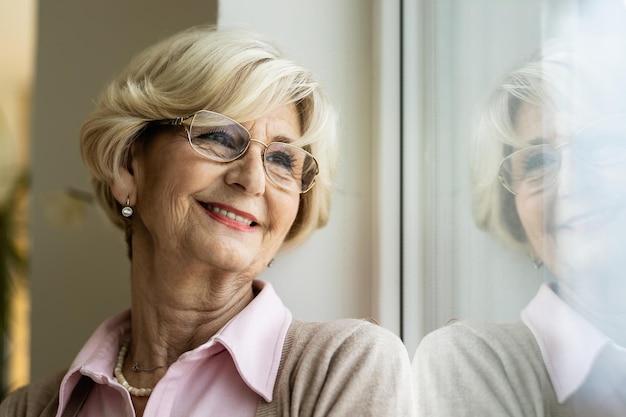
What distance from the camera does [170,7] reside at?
1985mm

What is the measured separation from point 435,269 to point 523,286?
325mm

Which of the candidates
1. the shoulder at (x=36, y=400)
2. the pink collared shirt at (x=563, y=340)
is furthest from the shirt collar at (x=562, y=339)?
the shoulder at (x=36, y=400)

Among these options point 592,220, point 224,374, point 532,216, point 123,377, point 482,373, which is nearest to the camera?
point 592,220

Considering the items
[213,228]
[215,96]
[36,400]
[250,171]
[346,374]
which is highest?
[215,96]

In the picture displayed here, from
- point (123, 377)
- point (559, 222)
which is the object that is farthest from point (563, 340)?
point (123, 377)

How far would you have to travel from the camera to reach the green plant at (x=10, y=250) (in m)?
3.93

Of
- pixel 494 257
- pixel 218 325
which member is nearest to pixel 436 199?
pixel 494 257

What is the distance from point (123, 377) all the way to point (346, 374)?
49cm

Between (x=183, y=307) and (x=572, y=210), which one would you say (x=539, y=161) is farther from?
(x=183, y=307)

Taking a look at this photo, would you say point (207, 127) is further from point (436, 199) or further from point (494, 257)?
point (494, 257)

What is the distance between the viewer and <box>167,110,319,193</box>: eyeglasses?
4.44 feet

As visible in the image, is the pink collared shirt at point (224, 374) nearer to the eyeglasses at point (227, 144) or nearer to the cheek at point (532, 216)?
the eyeglasses at point (227, 144)

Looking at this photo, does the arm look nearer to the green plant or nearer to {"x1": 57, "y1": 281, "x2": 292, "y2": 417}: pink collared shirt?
{"x1": 57, "y1": 281, "x2": 292, "y2": 417}: pink collared shirt

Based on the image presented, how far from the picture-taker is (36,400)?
151 centimetres
